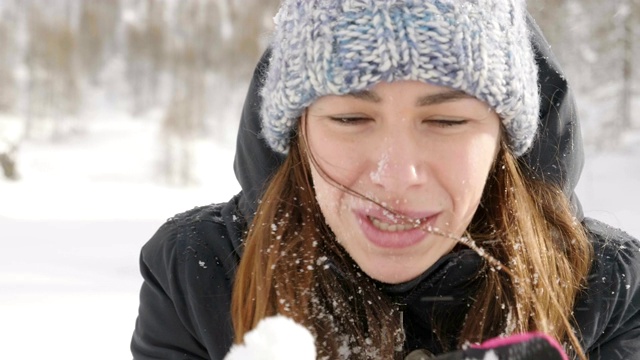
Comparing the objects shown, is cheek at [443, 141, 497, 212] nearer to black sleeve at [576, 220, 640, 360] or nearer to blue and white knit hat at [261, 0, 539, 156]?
blue and white knit hat at [261, 0, 539, 156]

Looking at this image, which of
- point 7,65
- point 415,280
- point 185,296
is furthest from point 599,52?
point 185,296

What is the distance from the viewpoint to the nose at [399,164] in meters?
1.13

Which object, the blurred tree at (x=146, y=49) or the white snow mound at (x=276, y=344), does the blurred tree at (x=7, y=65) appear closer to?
the blurred tree at (x=146, y=49)

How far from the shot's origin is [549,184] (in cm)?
148

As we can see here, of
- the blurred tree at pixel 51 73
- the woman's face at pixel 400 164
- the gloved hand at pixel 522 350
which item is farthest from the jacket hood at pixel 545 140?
the blurred tree at pixel 51 73

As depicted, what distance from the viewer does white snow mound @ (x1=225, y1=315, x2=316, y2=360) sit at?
796 millimetres

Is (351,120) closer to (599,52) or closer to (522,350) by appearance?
(522,350)

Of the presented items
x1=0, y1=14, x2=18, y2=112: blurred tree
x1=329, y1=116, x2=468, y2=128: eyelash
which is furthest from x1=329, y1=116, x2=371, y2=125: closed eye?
x1=0, y1=14, x2=18, y2=112: blurred tree

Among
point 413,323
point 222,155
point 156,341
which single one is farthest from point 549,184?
point 222,155

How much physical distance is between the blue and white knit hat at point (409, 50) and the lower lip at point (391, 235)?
24 cm

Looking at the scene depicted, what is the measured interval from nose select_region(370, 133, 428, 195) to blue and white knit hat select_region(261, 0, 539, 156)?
11 cm

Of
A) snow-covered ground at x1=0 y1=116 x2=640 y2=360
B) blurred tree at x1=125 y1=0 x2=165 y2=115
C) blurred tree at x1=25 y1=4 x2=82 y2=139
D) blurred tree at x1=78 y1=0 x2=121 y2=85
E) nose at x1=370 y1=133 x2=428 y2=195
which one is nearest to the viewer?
nose at x1=370 y1=133 x2=428 y2=195

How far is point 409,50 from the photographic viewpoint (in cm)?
114

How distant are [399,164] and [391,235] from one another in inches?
5.7
